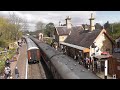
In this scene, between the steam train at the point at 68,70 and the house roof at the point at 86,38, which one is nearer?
the steam train at the point at 68,70

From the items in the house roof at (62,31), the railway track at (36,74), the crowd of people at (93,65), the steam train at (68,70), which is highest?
the house roof at (62,31)

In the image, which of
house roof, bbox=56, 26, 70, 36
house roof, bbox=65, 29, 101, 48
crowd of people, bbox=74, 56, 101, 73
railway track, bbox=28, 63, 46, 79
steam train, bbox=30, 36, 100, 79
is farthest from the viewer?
house roof, bbox=56, 26, 70, 36

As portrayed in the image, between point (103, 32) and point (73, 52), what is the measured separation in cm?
578

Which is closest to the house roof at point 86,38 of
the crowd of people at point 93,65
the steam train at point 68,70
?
the crowd of people at point 93,65

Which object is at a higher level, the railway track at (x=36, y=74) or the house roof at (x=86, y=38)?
the house roof at (x=86, y=38)

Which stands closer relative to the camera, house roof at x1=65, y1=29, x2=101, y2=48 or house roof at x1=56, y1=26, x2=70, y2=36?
house roof at x1=65, y1=29, x2=101, y2=48

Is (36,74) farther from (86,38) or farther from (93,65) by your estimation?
(86,38)

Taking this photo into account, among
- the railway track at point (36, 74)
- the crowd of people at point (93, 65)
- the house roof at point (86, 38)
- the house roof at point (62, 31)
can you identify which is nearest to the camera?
the crowd of people at point (93, 65)

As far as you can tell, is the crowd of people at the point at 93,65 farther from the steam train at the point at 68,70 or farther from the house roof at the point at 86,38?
the house roof at the point at 86,38

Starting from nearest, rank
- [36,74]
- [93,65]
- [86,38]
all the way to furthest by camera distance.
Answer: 1. [93,65]
2. [36,74]
3. [86,38]

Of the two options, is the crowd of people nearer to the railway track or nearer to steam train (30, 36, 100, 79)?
steam train (30, 36, 100, 79)

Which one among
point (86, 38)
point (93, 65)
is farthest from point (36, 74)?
point (86, 38)

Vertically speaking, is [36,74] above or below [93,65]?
below

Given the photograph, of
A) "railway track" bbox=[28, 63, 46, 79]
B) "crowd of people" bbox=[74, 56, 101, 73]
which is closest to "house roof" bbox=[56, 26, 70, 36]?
"railway track" bbox=[28, 63, 46, 79]
